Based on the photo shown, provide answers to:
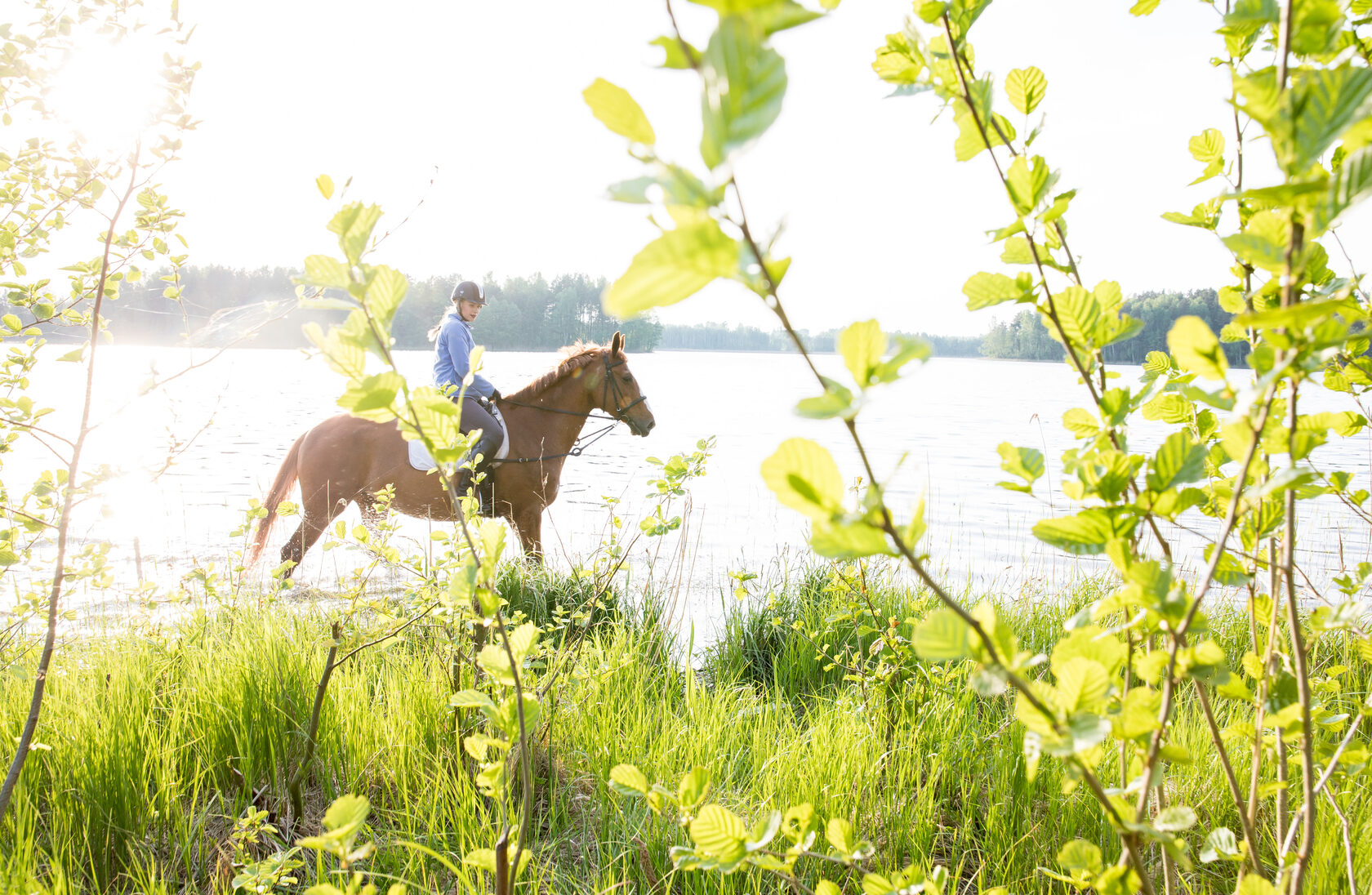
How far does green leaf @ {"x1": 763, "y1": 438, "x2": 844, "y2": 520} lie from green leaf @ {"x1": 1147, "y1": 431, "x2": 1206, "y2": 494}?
383mm

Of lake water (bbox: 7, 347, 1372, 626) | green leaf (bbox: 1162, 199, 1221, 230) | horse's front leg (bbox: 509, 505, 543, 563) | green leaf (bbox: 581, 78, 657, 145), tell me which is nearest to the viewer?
green leaf (bbox: 581, 78, 657, 145)

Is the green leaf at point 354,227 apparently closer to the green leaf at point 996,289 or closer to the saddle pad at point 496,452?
the green leaf at point 996,289

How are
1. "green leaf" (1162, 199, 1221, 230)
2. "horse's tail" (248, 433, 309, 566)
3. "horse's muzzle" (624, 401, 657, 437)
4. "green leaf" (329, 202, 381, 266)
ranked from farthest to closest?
"horse's muzzle" (624, 401, 657, 437), "horse's tail" (248, 433, 309, 566), "green leaf" (1162, 199, 1221, 230), "green leaf" (329, 202, 381, 266)

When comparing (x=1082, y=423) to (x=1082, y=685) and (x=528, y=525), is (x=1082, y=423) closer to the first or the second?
(x=1082, y=685)

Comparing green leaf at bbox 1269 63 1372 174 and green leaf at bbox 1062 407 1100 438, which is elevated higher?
green leaf at bbox 1269 63 1372 174

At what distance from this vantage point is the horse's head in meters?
6.98

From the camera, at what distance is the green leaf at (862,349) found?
515mm

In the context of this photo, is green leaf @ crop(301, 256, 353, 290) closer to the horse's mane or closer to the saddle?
the saddle

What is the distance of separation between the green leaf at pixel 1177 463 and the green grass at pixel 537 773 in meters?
A: 1.20

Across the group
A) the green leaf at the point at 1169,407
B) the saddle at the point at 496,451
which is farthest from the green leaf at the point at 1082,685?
the saddle at the point at 496,451

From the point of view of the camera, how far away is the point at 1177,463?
0.69 m

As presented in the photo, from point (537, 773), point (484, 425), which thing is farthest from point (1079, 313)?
point (484, 425)

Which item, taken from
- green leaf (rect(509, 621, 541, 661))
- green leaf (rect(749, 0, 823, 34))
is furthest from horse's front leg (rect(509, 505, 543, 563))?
green leaf (rect(749, 0, 823, 34))

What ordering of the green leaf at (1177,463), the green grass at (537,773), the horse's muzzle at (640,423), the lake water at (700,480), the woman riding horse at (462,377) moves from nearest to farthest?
the green leaf at (1177,463)
the green grass at (537,773)
the lake water at (700,480)
the woman riding horse at (462,377)
the horse's muzzle at (640,423)
